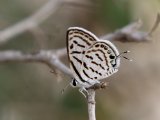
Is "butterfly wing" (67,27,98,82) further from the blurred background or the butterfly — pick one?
the blurred background

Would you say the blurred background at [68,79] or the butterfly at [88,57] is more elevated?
the blurred background at [68,79]

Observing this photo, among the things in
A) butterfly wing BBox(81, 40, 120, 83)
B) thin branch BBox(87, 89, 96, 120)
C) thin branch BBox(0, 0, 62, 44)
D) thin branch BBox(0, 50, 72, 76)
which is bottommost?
thin branch BBox(87, 89, 96, 120)

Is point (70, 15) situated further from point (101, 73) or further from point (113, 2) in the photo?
point (101, 73)

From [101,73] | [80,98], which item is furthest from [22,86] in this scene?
[101,73]

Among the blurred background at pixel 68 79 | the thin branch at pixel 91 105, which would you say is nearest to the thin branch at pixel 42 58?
the thin branch at pixel 91 105

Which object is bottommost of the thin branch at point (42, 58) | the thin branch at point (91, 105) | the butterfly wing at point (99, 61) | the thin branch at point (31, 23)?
the thin branch at point (91, 105)

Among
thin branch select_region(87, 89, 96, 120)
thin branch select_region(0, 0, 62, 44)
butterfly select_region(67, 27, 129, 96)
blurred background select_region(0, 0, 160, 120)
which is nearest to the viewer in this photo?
thin branch select_region(87, 89, 96, 120)

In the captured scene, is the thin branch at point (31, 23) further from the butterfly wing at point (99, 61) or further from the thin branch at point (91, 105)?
the thin branch at point (91, 105)

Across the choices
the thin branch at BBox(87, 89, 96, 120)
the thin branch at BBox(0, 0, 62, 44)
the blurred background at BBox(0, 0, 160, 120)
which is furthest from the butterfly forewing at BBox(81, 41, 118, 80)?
the blurred background at BBox(0, 0, 160, 120)

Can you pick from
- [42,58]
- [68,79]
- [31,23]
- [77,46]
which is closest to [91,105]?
[77,46]
